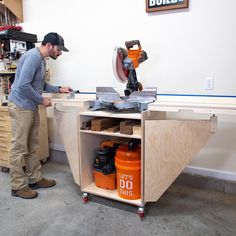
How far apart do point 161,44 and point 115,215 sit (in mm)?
1525

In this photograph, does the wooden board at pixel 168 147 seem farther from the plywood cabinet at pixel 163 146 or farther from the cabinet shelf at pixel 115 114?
the cabinet shelf at pixel 115 114

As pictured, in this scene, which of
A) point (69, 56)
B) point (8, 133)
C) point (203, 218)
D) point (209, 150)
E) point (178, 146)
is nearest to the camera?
point (178, 146)

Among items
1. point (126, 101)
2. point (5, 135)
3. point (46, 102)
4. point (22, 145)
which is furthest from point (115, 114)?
point (5, 135)

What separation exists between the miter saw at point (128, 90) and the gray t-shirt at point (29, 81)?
1.61 ft

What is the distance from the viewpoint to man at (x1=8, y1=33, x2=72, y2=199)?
6.10 ft

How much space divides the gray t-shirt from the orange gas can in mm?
836

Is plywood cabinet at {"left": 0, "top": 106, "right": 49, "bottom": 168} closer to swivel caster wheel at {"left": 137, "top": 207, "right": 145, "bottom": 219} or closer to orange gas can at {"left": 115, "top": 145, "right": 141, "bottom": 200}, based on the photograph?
orange gas can at {"left": 115, "top": 145, "right": 141, "bottom": 200}

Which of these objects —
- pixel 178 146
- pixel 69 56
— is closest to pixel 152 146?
pixel 178 146

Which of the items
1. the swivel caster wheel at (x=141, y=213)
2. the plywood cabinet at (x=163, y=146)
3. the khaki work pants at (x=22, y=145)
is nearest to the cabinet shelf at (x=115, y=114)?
the plywood cabinet at (x=163, y=146)

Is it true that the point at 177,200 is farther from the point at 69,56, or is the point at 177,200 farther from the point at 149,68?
the point at 69,56

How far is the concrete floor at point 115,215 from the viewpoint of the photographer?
1.60m

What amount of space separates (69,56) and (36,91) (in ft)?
2.83

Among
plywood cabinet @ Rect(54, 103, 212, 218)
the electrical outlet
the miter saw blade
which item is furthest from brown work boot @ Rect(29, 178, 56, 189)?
the electrical outlet

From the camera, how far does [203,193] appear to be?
2082 mm
